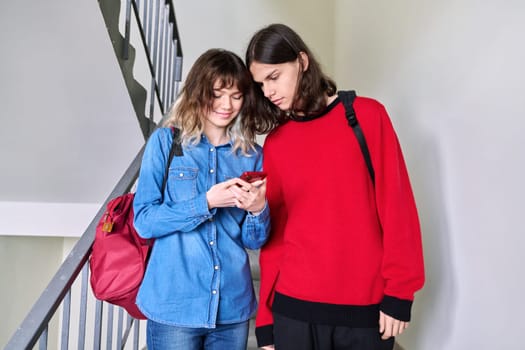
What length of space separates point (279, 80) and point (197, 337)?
2.33 feet

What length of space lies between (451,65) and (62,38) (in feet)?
7.14

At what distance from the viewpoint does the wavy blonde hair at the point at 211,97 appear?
1.30 metres

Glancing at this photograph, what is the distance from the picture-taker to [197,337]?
122cm

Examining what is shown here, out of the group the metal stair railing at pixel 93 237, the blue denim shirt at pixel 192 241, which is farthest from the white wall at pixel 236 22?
the blue denim shirt at pixel 192 241

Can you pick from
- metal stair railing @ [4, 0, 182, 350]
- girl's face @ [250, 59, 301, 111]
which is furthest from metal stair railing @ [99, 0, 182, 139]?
girl's face @ [250, 59, 301, 111]

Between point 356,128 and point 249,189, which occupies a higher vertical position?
point 356,128

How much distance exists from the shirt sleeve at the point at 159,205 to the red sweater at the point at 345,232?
250 millimetres

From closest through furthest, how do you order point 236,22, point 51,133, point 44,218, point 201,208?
1. point 201,208
2. point 51,133
3. point 44,218
4. point 236,22

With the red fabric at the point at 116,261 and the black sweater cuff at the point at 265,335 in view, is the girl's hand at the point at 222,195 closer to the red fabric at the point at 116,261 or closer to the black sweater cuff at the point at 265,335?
the red fabric at the point at 116,261

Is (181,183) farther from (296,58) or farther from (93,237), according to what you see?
(296,58)

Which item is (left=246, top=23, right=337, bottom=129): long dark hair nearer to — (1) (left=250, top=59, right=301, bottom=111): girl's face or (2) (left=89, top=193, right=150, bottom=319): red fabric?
(1) (left=250, top=59, right=301, bottom=111): girl's face

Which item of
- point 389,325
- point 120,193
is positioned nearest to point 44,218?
point 120,193

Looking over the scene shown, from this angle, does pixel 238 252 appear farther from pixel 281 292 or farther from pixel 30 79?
pixel 30 79

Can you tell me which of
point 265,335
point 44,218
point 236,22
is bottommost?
point 44,218
